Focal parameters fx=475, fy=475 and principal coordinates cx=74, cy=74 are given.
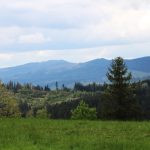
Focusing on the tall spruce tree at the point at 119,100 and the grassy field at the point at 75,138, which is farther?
the tall spruce tree at the point at 119,100

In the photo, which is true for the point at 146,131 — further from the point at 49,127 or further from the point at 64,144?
the point at 64,144

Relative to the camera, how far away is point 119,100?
214ft

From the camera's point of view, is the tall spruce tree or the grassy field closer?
the grassy field

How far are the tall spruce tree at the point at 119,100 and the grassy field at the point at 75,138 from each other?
40530 mm

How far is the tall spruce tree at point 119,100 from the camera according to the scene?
63906 millimetres

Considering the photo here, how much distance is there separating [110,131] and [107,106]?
43.2 m

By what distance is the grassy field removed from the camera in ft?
52.2

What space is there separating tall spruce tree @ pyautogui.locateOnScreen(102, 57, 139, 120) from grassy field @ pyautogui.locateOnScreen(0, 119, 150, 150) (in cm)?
4053

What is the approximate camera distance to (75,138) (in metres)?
18.0

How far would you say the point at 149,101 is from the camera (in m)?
178

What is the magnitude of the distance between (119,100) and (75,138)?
47560mm

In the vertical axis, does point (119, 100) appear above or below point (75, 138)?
above

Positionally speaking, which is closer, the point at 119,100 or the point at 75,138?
the point at 75,138

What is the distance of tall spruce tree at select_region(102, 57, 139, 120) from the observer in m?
63.9
